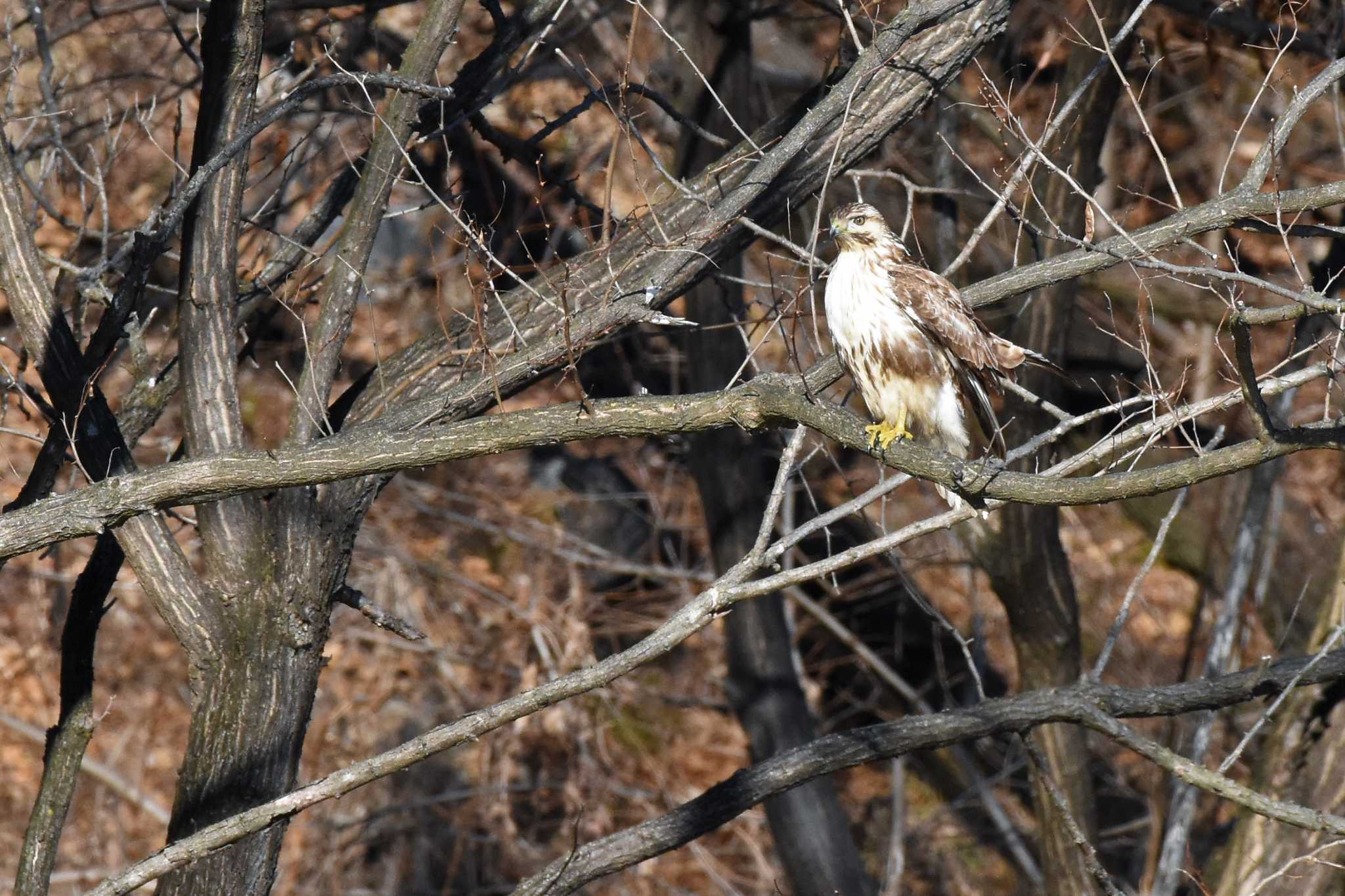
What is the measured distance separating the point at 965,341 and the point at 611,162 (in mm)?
1483

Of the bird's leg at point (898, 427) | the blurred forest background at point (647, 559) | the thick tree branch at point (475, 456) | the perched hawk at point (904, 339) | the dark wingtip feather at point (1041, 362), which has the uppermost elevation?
the blurred forest background at point (647, 559)

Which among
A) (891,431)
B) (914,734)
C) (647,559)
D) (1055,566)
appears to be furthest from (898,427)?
(647,559)

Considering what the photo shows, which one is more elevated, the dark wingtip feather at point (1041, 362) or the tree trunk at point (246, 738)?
the dark wingtip feather at point (1041, 362)

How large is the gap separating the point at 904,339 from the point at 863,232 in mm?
430

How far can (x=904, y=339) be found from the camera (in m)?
4.07

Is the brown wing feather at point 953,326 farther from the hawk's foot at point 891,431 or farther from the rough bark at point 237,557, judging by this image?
the rough bark at point 237,557

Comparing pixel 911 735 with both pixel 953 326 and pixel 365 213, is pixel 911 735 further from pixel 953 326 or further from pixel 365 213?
pixel 365 213

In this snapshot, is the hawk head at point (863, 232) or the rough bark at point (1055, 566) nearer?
the hawk head at point (863, 232)

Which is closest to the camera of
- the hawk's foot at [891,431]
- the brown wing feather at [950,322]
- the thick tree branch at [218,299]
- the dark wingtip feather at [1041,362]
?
the thick tree branch at [218,299]

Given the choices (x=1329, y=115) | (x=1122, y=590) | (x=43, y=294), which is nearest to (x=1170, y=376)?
(x=1122, y=590)

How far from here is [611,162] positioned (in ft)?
9.81

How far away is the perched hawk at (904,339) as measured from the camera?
Result: 4.06 m

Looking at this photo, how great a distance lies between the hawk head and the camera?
428 cm

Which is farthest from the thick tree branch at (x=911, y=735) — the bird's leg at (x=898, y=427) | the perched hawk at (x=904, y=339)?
the bird's leg at (x=898, y=427)
